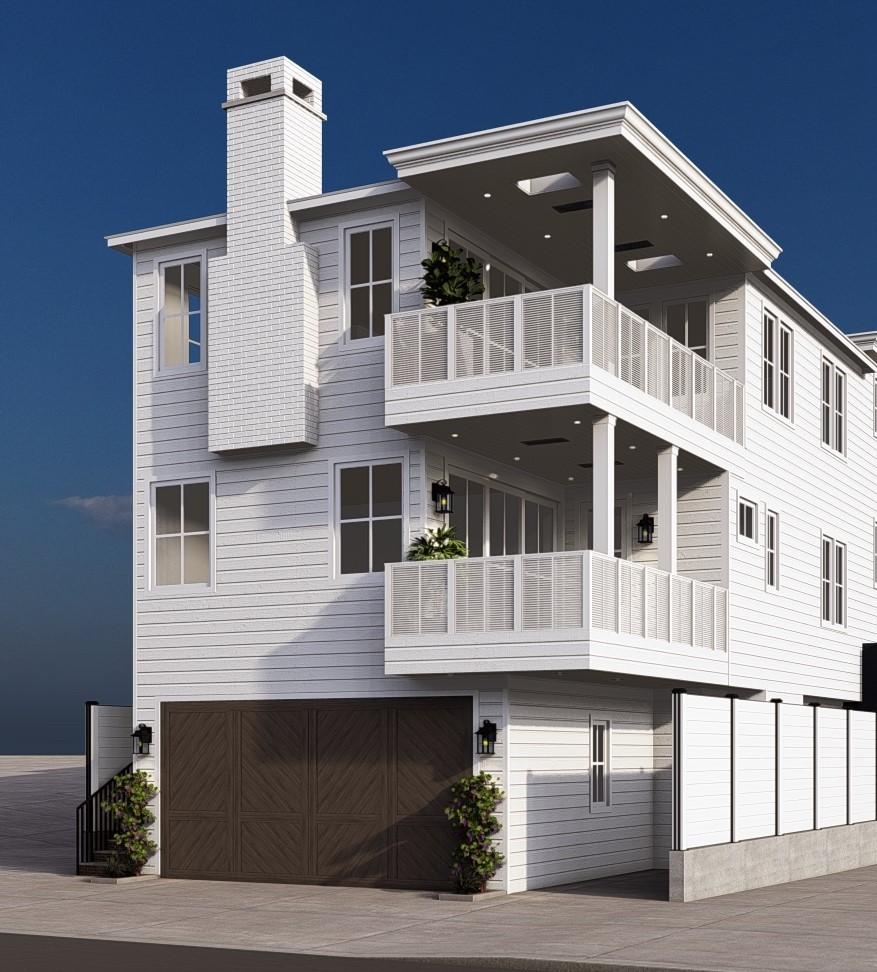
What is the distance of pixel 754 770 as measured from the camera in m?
23.0

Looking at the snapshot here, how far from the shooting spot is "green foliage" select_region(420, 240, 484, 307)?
21.9m

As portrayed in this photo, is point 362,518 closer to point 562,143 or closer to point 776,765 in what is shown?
point 562,143

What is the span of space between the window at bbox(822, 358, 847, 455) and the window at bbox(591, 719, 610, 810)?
9140 mm

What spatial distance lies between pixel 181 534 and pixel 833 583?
1310 cm

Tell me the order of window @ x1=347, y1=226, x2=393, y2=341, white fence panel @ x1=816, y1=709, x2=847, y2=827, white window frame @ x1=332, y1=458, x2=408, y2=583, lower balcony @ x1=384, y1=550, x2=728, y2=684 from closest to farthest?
lower balcony @ x1=384, y1=550, x2=728, y2=684 → white window frame @ x1=332, y1=458, x2=408, y2=583 → window @ x1=347, y1=226, x2=393, y2=341 → white fence panel @ x1=816, y1=709, x2=847, y2=827

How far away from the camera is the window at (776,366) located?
27359 mm

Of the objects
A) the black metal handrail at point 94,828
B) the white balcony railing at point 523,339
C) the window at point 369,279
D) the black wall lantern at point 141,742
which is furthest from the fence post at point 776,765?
the black metal handrail at point 94,828

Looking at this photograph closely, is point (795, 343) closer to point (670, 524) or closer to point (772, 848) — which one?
Result: point (670, 524)

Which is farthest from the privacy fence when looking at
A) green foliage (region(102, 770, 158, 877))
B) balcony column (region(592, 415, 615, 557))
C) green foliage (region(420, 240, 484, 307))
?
green foliage (region(102, 770, 158, 877))

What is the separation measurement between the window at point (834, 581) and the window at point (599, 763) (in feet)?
24.1

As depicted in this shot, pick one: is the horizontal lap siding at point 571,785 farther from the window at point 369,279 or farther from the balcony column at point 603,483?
the window at point 369,279

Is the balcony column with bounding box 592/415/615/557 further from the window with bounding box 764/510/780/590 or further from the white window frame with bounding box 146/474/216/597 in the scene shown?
the window with bounding box 764/510/780/590

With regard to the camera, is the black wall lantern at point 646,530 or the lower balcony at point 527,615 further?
the black wall lantern at point 646,530

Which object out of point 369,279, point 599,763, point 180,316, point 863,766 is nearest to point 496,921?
point 599,763
